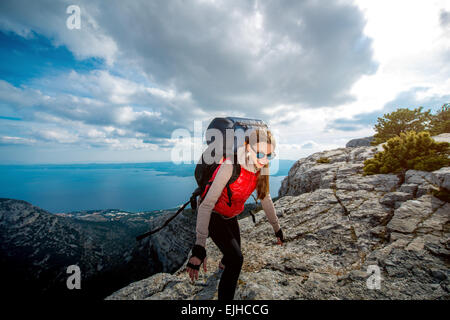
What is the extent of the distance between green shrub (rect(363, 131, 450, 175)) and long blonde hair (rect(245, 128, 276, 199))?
8.47 meters

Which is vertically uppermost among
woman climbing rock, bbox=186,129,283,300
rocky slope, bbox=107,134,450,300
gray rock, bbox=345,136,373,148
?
gray rock, bbox=345,136,373,148

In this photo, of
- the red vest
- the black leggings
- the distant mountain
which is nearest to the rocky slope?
the black leggings

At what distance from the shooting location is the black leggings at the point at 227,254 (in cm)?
316

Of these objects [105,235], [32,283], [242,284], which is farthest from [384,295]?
[105,235]

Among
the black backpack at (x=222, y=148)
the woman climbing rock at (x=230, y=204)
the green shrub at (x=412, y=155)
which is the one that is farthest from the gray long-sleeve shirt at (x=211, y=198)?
the green shrub at (x=412, y=155)

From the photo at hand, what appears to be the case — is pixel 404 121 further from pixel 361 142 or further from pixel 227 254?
pixel 227 254

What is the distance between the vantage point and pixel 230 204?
332cm

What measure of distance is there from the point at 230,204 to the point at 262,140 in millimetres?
1549

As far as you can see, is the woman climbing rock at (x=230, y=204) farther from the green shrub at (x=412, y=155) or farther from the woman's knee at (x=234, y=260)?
the green shrub at (x=412, y=155)

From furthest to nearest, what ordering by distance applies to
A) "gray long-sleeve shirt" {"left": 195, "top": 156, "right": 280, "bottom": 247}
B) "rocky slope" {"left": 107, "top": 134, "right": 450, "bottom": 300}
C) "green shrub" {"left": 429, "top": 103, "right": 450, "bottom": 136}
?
"green shrub" {"left": 429, "top": 103, "right": 450, "bottom": 136}
"rocky slope" {"left": 107, "top": 134, "right": 450, "bottom": 300}
"gray long-sleeve shirt" {"left": 195, "top": 156, "right": 280, "bottom": 247}

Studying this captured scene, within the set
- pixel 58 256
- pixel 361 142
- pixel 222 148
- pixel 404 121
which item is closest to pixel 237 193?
pixel 222 148

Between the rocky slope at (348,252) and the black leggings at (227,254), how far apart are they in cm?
68

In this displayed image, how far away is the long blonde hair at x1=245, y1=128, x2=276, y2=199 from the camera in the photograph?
141 inches

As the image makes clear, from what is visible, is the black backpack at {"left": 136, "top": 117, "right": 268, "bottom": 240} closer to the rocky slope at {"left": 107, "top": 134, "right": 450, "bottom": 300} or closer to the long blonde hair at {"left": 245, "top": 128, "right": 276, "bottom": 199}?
the long blonde hair at {"left": 245, "top": 128, "right": 276, "bottom": 199}
